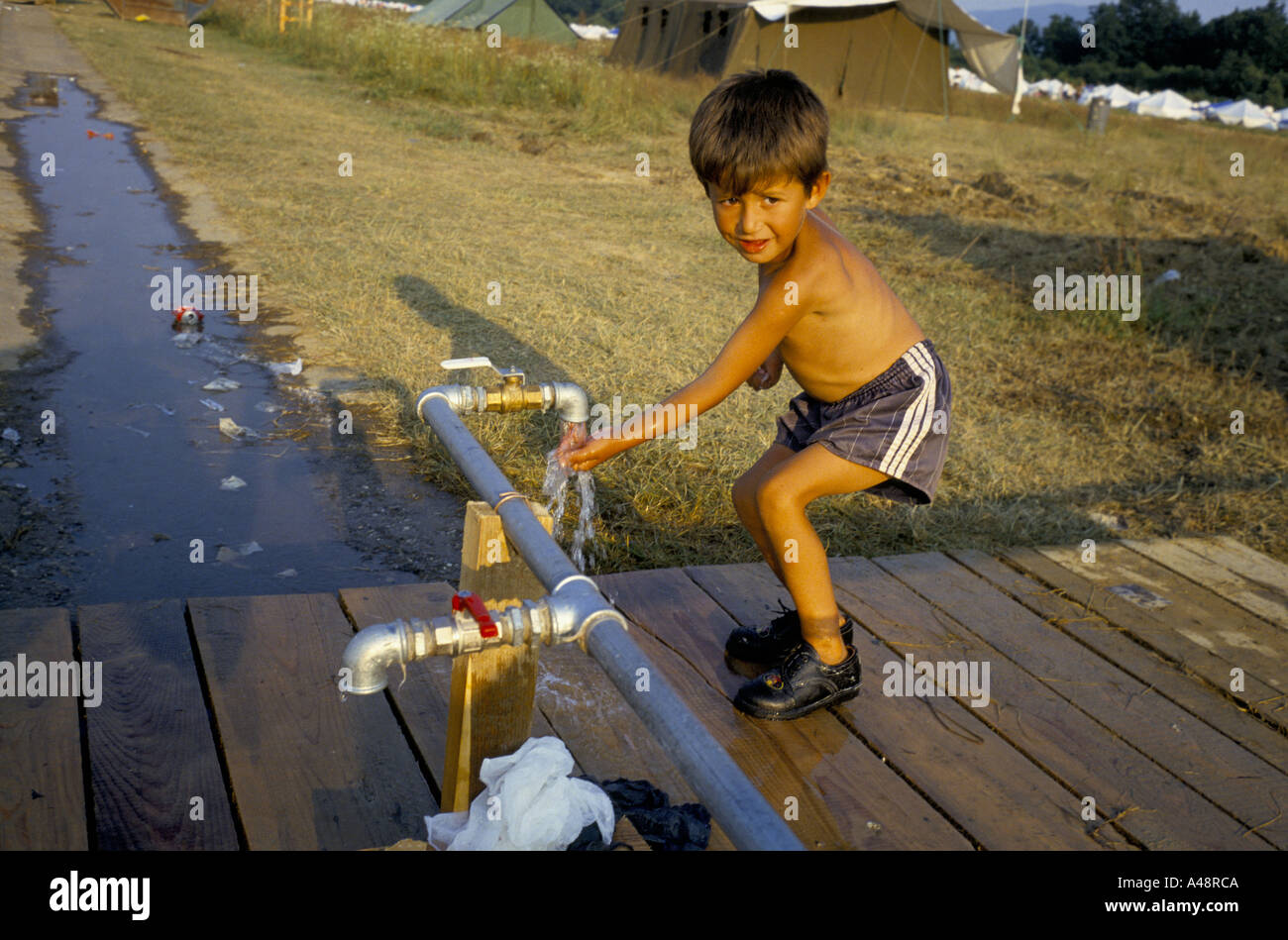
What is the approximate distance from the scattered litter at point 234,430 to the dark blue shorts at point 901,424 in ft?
8.04

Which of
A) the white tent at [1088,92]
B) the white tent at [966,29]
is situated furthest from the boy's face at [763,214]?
the white tent at [1088,92]

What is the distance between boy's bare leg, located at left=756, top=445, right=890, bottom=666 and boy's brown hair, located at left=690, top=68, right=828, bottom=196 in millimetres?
586

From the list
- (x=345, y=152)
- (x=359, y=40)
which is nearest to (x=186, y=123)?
(x=345, y=152)

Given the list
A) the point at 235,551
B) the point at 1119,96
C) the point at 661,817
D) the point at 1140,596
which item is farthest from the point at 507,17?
the point at 1119,96

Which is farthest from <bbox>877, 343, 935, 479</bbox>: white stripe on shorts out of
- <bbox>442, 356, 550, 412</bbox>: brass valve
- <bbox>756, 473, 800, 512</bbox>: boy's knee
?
<bbox>442, 356, 550, 412</bbox>: brass valve

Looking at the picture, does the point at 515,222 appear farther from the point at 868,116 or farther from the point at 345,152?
the point at 868,116

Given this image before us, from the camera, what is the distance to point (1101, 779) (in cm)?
208

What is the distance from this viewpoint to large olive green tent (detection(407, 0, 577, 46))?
68.3 ft

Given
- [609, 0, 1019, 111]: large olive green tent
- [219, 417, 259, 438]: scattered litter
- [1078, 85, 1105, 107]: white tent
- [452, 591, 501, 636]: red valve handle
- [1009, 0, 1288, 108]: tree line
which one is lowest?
[219, 417, 259, 438]: scattered litter

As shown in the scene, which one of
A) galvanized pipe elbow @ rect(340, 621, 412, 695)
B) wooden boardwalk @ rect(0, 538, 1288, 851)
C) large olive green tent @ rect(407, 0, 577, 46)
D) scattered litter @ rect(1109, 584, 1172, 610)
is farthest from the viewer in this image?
large olive green tent @ rect(407, 0, 577, 46)

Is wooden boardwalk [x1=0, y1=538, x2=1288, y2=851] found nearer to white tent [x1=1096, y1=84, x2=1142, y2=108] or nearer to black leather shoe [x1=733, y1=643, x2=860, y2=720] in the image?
black leather shoe [x1=733, y1=643, x2=860, y2=720]

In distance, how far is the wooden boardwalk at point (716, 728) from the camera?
1.80m

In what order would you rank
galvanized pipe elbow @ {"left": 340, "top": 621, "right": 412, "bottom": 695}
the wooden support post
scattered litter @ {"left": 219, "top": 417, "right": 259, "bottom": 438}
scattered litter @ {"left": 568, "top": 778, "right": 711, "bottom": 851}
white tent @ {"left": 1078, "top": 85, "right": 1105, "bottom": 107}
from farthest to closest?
1. white tent @ {"left": 1078, "top": 85, "right": 1105, "bottom": 107}
2. scattered litter @ {"left": 219, "top": 417, "right": 259, "bottom": 438}
3. scattered litter @ {"left": 568, "top": 778, "right": 711, "bottom": 851}
4. the wooden support post
5. galvanized pipe elbow @ {"left": 340, "top": 621, "right": 412, "bottom": 695}

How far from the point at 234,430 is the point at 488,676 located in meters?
2.82
